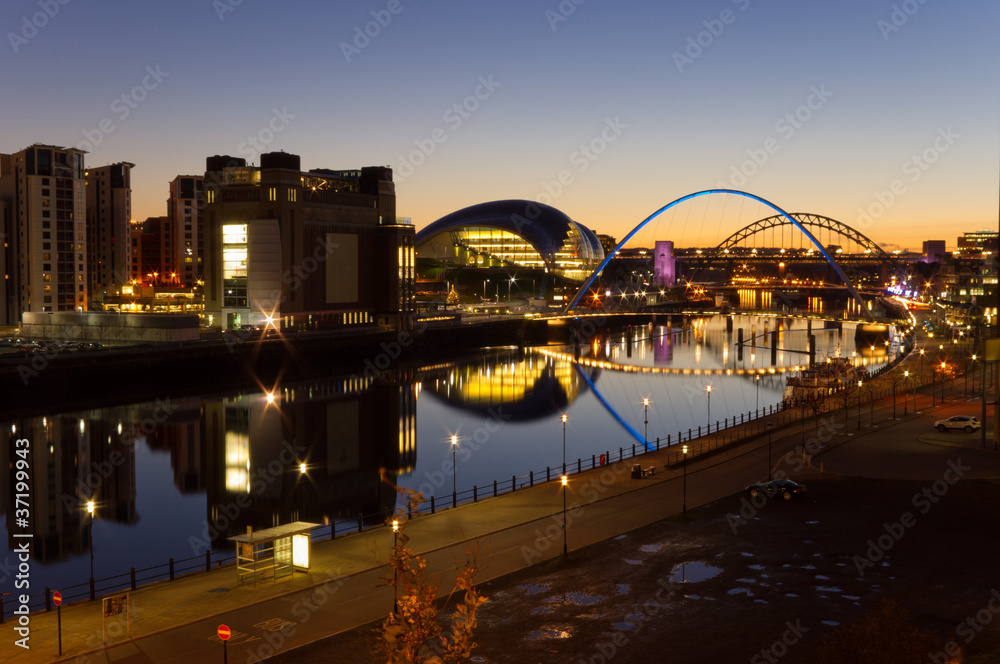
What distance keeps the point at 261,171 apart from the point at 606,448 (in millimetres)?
58887

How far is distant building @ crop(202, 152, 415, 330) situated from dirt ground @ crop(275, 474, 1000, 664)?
2910 inches

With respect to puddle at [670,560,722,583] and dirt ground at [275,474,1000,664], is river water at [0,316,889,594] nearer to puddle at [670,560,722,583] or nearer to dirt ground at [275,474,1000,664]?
dirt ground at [275,474,1000,664]

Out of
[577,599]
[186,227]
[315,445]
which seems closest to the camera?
[577,599]

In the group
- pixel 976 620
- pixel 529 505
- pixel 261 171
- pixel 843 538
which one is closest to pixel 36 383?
pixel 261 171

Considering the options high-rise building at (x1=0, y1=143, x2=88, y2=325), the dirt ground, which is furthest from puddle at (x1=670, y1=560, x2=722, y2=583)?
high-rise building at (x1=0, y1=143, x2=88, y2=325)

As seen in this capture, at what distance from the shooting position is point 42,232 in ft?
377

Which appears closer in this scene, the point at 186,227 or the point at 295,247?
the point at 295,247

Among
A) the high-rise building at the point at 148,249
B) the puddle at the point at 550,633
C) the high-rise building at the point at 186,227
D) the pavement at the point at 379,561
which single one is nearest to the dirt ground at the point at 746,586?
the puddle at the point at 550,633

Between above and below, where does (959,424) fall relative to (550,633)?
above

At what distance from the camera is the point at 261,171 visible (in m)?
97.8

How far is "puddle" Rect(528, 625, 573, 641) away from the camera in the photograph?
20.1 metres

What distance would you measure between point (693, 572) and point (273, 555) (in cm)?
1101

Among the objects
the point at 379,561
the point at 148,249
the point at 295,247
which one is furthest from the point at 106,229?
the point at 379,561

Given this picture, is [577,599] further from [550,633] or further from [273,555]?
[273,555]
